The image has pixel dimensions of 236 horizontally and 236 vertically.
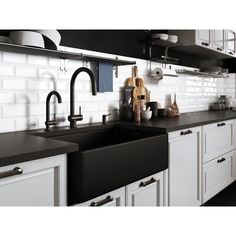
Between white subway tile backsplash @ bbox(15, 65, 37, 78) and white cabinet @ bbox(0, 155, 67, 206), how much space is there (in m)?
0.83

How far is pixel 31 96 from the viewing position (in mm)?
1873

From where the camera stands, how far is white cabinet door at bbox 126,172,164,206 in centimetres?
163

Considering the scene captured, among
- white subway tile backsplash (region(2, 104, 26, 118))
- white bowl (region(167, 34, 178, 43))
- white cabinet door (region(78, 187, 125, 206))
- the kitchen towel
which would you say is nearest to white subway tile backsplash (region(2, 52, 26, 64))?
white subway tile backsplash (region(2, 104, 26, 118))

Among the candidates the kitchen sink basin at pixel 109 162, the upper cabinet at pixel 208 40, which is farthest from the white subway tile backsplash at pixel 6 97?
the upper cabinet at pixel 208 40

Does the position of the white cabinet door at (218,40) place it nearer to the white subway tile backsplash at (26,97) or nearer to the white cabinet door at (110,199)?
the white subway tile backsplash at (26,97)

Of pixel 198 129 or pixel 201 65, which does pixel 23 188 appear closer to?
pixel 198 129

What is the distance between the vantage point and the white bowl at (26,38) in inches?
61.3

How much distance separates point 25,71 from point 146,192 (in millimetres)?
1132

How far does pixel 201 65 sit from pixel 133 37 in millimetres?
1634

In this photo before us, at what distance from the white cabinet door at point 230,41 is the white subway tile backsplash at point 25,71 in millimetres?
2893

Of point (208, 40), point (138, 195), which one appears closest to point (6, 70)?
point (138, 195)

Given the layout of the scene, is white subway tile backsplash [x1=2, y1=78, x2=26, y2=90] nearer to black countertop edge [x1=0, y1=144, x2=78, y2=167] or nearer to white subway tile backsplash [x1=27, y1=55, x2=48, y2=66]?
white subway tile backsplash [x1=27, y1=55, x2=48, y2=66]

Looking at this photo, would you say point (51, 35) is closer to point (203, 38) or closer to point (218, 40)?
point (203, 38)

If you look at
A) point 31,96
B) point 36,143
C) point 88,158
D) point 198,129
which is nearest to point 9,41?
point 31,96
